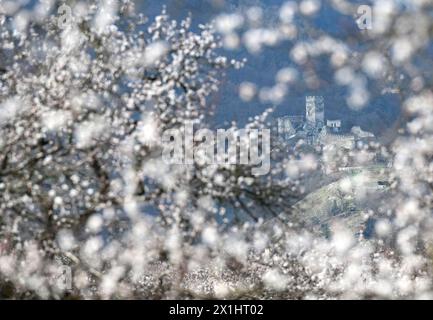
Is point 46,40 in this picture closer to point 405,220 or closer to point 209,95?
point 209,95

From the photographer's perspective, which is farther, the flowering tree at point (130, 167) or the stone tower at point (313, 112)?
the stone tower at point (313, 112)

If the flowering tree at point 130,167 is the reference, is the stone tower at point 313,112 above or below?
above

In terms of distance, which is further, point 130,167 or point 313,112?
point 313,112

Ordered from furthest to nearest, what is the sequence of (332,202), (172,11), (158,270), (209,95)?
(332,202) < (158,270) < (172,11) < (209,95)

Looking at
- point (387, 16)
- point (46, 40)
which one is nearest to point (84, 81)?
point (46, 40)

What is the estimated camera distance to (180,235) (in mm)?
10398

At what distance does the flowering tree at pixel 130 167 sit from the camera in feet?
33.7

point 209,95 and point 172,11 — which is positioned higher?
point 172,11

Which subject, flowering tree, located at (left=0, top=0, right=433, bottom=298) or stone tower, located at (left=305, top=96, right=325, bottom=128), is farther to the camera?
stone tower, located at (left=305, top=96, right=325, bottom=128)

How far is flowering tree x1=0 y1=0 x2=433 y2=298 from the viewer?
10.3 m

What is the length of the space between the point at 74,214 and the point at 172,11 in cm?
419

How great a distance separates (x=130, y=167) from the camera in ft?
34.0

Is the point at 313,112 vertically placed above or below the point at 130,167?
above

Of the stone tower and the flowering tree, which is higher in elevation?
the stone tower
